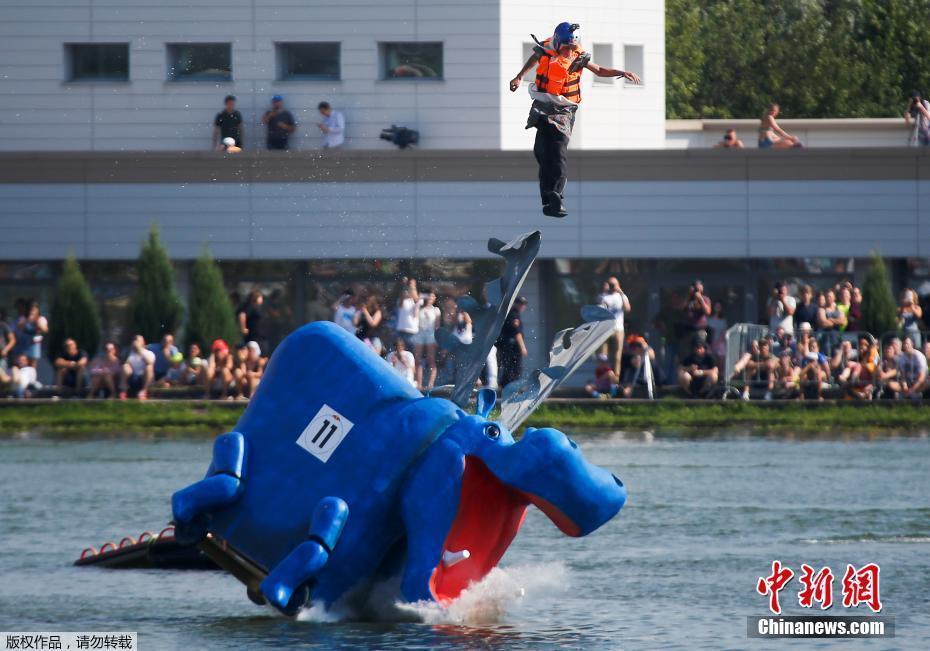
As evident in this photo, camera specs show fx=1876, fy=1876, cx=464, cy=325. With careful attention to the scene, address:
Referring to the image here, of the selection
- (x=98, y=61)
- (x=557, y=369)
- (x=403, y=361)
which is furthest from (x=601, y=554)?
(x=98, y=61)

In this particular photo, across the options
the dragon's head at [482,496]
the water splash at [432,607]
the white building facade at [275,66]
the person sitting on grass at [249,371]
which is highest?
the white building facade at [275,66]

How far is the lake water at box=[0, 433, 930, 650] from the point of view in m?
12.6

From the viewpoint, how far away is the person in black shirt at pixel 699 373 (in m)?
27.5

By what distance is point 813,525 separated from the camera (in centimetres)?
1789

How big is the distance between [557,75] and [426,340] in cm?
1352

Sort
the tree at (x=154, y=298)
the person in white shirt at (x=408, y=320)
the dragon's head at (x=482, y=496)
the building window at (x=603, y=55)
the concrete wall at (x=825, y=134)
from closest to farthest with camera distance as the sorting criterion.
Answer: the dragon's head at (x=482, y=496)
the person in white shirt at (x=408, y=320)
the tree at (x=154, y=298)
the building window at (x=603, y=55)
the concrete wall at (x=825, y=134)

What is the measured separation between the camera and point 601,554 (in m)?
16.4

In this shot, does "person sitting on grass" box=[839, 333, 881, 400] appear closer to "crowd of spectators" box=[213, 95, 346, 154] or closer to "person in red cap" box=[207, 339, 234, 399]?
"person in red cap" box=[207, 339, 234, 399]

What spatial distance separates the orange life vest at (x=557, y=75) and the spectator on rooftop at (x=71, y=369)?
16185 mm

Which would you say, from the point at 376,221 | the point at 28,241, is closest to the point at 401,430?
the point at 376,221

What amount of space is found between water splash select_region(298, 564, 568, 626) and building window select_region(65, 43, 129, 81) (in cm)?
2387

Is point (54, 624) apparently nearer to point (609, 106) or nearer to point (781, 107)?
point (609, 106)

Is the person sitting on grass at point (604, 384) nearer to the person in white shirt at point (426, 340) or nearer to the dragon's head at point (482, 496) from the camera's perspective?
the person in white shirt at point (426, 340)

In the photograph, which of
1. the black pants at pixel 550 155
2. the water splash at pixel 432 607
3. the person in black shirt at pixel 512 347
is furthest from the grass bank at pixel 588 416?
the water splash at pixel 432 607
